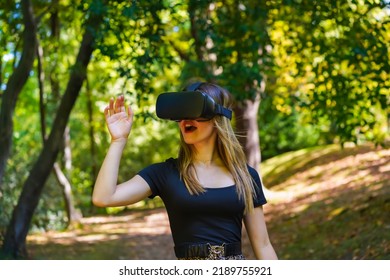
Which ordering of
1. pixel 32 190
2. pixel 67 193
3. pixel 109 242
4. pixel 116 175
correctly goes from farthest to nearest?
1. pixel 67 193
2. pixel 109 242
3. pixel 32 190
4. pixel 116 175

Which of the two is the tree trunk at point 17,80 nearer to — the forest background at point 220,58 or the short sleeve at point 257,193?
the forest background at point 220,58

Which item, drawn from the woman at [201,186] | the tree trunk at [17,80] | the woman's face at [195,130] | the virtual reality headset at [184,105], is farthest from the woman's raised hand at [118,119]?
the tree trunk at [17,80]

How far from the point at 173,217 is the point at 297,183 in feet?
51.1

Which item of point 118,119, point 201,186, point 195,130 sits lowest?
point 201,186

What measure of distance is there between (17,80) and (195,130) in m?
7.38

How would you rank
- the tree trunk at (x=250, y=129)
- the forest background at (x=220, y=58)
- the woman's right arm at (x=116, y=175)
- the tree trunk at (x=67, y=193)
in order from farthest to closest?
the tree trunk at (x=250, y=129)
the tree trunk at (x=67, y=193)
the forest background at (x=220, y=58)
the woman's right arm at (x=116, y=175)

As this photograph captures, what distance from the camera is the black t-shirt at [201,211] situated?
9.77ft

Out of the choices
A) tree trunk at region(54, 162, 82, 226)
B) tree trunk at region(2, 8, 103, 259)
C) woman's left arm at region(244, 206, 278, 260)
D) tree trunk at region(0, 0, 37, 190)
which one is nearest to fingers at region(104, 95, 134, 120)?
woman's left arm at region(244, 206, 278, 260)

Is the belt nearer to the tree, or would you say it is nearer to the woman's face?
the woman's face

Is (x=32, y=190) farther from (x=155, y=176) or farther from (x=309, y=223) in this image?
(x=155, y=176)

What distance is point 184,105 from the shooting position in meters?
3.00

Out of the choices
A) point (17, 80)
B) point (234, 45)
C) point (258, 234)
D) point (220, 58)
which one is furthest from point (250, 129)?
point (258, 234)
